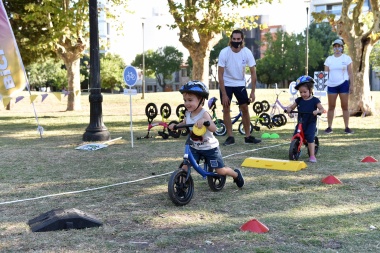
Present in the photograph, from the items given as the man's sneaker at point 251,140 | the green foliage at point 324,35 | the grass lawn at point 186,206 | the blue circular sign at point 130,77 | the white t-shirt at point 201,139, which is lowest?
the grass lawn at point 186,206

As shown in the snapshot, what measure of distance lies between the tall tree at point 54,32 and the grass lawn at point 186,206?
1009cm

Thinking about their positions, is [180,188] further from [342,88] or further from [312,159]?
[342,88]

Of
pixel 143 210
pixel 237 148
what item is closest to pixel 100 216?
pixel 143 210

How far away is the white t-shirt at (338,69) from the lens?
32.6 feet

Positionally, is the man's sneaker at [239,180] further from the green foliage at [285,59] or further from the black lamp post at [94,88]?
the green foliage at [285,59]

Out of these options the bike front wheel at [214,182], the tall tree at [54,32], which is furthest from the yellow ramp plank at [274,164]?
the tall tree at [54,32]

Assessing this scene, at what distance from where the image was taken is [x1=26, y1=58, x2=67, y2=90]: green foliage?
67.1 metres

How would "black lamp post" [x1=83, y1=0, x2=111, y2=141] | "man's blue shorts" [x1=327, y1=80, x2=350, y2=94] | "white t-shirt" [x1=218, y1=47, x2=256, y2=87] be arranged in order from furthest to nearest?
1. "man's blue shorts" [x1=327, y1=80, x2=350, y2=94]
2. "black lamp post" [x1=83, y1=0, x2=111, y2=141]
3. "white t-shirt" [x1=218, y1=47, x2=256, y2=87]

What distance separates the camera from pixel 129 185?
5633 mm

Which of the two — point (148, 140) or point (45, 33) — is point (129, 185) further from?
point (45, 33)

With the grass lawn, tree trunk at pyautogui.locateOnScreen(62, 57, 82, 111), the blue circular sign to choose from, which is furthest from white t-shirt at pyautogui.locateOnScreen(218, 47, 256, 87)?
tree trunk at pyautogui.locateOnScreen(62, 57, 82, 111)

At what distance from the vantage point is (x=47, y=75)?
230 feet

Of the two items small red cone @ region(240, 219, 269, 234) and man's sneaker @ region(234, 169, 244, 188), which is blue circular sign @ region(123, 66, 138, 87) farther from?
small red cone @ region(240, 219, 269, 234)

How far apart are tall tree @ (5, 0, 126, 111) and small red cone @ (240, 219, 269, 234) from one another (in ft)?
45.8
